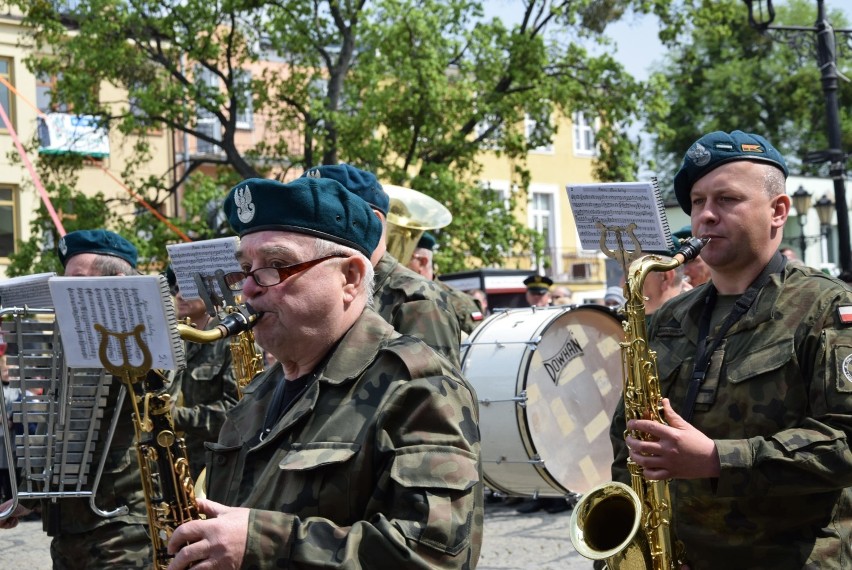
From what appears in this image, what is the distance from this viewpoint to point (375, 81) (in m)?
20.2

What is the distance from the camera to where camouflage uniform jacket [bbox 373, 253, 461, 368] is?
4.98m

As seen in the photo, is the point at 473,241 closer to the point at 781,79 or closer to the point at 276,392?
the point at 276,392

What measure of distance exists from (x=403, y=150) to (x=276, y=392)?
1806 centimetres

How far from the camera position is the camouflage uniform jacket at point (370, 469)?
272 cm

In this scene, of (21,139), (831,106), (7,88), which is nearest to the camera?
(831,106)

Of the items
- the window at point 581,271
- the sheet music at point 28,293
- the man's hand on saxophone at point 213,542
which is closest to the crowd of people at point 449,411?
the man's hand on saxophone at point 213,542

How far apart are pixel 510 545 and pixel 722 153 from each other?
571cm

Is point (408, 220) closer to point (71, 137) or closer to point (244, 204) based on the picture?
point (244, 204)

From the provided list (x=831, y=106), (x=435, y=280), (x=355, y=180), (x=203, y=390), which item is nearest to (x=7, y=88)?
(x=831, y=106)

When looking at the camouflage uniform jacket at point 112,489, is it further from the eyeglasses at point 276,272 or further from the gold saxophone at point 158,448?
the eyeglasses at point 276,272

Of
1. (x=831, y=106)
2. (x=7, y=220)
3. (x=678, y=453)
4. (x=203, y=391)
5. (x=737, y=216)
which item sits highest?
(x=831, y=106)

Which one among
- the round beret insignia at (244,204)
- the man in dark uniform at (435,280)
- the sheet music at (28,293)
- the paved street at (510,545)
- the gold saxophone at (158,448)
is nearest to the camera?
the gold saxophone at (158,448)

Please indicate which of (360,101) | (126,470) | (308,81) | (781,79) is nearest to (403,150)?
(360,101)

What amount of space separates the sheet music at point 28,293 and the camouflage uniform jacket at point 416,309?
1.35 metres
